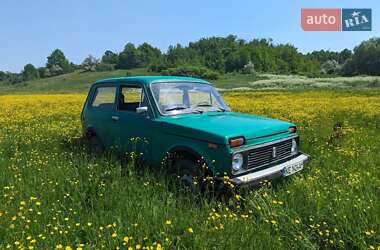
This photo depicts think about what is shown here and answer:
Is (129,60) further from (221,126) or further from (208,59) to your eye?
(221,126)

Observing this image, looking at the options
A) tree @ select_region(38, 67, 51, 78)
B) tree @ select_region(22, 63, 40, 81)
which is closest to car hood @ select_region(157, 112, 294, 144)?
tree @ select_region(22, 63, 40, 81)

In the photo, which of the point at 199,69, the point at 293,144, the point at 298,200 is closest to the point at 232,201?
the point at 298,200

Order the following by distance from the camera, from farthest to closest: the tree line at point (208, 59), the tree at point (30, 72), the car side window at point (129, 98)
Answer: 1. the tree at point (30, 72)
2. the tree line at point (208, 59)
3. the car side window at point (129, 98)

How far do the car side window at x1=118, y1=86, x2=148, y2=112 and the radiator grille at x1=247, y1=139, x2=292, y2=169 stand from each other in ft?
7.22

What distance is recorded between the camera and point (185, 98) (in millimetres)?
5766

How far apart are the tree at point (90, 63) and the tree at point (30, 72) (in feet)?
59.6

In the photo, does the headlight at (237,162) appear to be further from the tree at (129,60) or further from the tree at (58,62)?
the tree at (58,62)

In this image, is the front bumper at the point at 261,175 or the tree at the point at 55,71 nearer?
the front bumper at the point at 261,175

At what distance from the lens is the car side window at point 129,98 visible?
5830 mm

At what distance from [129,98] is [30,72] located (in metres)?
145

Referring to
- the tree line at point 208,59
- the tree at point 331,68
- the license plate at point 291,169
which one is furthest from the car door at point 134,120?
the tree line at point 208,59

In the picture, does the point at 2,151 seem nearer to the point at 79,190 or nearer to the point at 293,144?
the point at 79,190

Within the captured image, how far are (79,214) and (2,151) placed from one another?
4.26m

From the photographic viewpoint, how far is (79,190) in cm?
469
